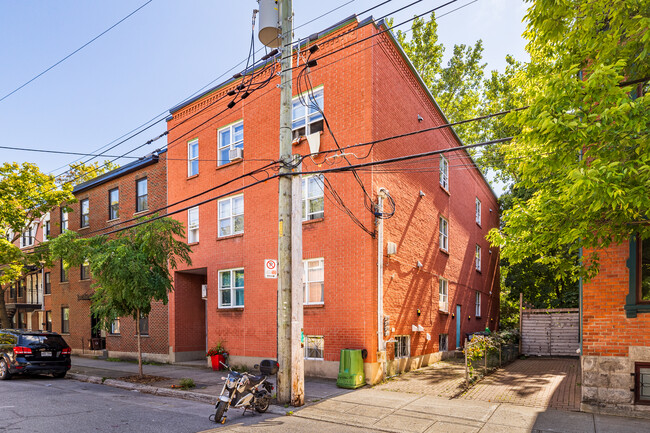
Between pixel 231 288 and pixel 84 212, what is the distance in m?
13.8

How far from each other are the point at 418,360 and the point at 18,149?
1563 cm

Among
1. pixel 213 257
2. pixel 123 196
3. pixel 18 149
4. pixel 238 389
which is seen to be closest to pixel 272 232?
pixel 213 257

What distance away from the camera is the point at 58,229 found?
1113 inches

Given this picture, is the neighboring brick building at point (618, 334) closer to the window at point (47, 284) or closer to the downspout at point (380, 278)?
the downspout at point (380, 278)

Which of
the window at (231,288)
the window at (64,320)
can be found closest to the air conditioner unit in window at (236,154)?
the window at (231,288)

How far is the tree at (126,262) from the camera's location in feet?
44.5

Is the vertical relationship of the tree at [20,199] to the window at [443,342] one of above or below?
above

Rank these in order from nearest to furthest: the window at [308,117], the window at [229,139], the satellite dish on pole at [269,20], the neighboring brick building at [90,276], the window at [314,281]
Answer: the satellite dish on pole at [269,20] < the window at [314,281] < the window at [308,117] < the window at [229,139] < the neighboring brick building at [90,276]

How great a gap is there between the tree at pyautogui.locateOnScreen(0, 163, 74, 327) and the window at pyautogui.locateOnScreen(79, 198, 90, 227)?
108 cm

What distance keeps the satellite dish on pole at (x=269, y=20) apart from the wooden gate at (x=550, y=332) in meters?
17.0

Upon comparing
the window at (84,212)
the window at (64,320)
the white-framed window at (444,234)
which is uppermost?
the window at (84,212)

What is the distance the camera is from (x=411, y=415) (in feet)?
30.8

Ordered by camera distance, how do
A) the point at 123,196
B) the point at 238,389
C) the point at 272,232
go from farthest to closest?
the point at 123,196
the point at 272,232
the point at 238,389

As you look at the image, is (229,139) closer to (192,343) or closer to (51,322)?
(192,343)
